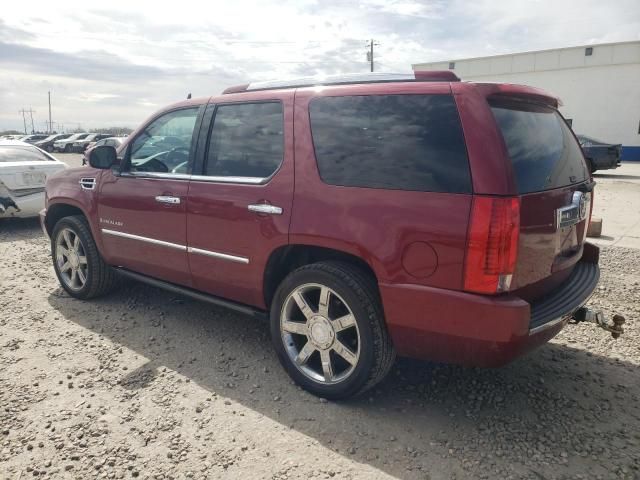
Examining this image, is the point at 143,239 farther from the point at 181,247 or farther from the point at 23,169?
the point at 23,169

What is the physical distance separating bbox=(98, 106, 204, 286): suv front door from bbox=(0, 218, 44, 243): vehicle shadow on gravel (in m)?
4.13

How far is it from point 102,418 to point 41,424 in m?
0.32

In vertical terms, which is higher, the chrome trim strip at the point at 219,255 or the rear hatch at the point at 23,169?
the rear hatch at the point at 23,169

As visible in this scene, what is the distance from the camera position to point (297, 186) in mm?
2943

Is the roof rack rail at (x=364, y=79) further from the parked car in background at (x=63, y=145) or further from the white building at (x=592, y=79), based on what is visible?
the parked car in background at (x=63, y=145)

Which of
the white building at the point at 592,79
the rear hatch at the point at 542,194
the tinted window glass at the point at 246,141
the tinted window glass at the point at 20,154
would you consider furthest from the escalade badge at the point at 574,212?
the white building at the point at 592,79

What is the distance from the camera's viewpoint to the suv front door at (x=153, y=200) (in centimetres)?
365

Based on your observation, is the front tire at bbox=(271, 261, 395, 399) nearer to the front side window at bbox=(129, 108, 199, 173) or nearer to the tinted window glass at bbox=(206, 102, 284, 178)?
the tinted window glass at bbox=(206, 102, 284, 178)

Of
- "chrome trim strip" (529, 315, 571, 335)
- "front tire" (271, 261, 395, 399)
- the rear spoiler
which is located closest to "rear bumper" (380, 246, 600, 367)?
"chrome trim strip" (529, 315, 571, 335)

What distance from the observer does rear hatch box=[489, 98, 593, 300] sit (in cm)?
242

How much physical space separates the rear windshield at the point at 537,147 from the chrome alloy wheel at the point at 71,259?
12.5 feet

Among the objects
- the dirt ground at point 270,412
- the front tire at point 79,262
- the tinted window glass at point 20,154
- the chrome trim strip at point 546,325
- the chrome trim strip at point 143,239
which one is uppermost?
the tinted window glass at point 20,154

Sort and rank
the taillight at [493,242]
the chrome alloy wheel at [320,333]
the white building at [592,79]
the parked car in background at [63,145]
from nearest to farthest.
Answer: the taillight at [493,242] < the chrome alloy wheel at [320,333] < the white building at [592,79] < the parked car in background at [63,145]

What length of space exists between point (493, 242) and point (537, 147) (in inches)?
27.9
